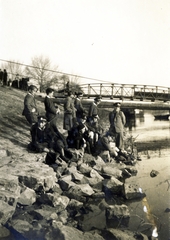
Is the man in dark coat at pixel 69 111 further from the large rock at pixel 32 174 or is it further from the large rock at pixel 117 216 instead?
the large rock at pixel 117 216

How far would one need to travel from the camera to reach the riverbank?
3334mm

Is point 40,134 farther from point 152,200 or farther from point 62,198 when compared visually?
point 152,200

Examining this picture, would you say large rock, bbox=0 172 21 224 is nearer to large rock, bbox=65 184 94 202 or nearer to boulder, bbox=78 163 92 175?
large rock, bbox=65 184 94 202

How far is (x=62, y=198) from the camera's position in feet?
13.4

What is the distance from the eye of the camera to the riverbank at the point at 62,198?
3334 mm

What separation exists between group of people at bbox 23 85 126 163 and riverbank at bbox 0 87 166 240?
0.31m

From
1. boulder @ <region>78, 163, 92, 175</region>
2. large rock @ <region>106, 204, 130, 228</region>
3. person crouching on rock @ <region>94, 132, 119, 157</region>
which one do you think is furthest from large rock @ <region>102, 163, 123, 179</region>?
large rock @ <region>106, 204, 130, 228</region>

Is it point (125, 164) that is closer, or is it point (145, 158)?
point (125, 164)

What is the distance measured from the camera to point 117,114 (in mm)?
7020

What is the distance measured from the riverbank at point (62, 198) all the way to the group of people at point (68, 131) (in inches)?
12.1

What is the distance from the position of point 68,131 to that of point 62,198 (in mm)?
2459

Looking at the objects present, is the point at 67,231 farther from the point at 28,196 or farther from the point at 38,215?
the point at 28,196

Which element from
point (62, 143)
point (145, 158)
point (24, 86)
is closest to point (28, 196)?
point (62, 143)

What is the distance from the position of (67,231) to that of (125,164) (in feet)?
12.5
